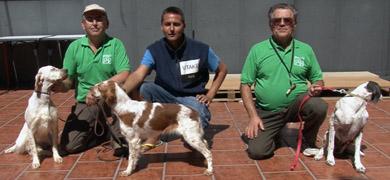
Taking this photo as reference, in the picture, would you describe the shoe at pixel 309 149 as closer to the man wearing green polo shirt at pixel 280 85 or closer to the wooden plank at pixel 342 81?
the man wearing green polo shirt at pixel 280 85

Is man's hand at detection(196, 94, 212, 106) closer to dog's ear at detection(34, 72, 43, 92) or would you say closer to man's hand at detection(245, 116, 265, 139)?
man's hand at detection(245, 116, 265, 139)

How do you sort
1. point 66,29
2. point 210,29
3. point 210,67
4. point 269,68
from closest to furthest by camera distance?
point 269,68 < point 210,67 < point 210,29 < point 66,29

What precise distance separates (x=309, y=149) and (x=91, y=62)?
262cm

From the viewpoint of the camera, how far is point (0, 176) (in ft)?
12.6

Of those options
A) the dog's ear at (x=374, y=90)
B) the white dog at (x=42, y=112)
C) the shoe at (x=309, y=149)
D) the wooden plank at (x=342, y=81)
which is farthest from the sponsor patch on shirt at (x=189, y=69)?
the wooden plank at (x=342, y=81)

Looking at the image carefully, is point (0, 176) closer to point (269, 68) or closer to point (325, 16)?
point (269, 68)

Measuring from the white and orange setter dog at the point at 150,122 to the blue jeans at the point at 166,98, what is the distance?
0.53 m

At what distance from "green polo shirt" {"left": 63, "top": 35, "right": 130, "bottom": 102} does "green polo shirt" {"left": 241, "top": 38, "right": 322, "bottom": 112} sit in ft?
4.91

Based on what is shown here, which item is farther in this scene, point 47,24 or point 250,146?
point 47,24

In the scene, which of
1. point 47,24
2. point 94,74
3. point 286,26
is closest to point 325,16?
point 286,26

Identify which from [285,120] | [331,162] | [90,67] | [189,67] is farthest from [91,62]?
[331,162]

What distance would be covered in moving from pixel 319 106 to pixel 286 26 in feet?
2.97

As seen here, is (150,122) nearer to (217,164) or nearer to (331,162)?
(217,164)

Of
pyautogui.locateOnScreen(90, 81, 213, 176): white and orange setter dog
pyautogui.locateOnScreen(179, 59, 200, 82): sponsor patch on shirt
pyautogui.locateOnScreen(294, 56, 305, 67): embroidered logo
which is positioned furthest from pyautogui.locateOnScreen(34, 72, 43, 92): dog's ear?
pyautogui.locateOnScreen(294, 56, 305, 67): embroidered logo
